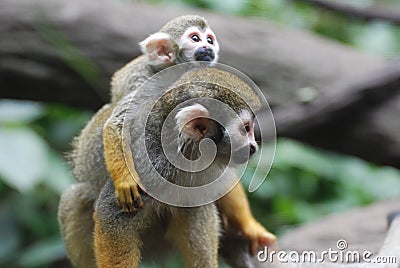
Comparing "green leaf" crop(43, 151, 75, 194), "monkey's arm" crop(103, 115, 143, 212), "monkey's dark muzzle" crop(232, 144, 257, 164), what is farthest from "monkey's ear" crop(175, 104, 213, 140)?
"green leaf" crop(43, 151, 75, 194)

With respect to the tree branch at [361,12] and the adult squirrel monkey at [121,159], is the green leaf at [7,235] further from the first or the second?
the tree branch at [361,12]

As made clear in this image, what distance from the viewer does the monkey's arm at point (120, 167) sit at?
2.46 m

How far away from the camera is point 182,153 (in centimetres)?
239

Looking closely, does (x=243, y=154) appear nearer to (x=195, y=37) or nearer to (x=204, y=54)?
(x=204, y=54)

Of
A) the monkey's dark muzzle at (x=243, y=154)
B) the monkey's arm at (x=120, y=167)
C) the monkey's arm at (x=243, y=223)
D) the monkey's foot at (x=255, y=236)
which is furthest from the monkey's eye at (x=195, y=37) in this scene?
the monkey's foot at (x=255, y=236)

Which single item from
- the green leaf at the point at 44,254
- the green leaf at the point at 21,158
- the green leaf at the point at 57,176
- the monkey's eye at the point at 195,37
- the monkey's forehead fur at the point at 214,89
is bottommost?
the green leaf at the point at 44,254

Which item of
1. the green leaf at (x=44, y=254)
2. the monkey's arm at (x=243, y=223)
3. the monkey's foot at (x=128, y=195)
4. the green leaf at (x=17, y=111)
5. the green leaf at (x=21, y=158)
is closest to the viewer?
the monkey's foot at (x=128, y=195)

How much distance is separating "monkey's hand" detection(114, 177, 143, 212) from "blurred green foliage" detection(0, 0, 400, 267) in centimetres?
215

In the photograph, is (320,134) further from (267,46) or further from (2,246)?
(2,246)

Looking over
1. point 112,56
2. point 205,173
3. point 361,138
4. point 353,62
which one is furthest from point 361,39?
point 205,173

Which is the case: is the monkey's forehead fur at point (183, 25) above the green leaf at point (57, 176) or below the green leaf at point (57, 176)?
above

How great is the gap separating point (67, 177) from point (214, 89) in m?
2.86

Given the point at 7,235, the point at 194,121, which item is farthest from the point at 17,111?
the point at 194,121

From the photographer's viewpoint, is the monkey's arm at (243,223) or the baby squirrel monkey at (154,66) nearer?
the baby squirrel monkey at (154,66)
